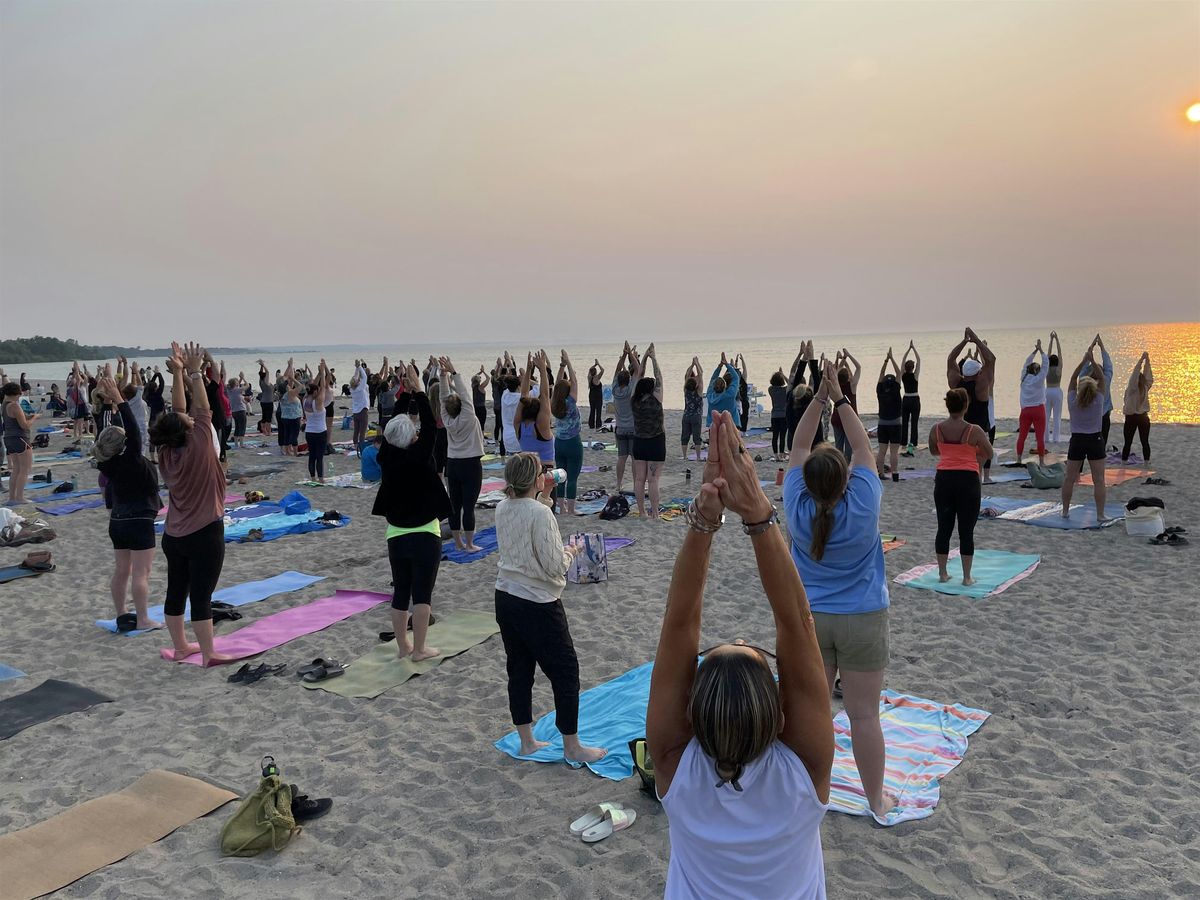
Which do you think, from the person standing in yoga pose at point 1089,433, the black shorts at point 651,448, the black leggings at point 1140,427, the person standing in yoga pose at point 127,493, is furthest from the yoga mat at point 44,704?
the black leggings at point 1140,427

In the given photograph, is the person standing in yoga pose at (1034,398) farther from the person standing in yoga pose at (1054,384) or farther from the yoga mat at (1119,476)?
the person standing in yoga pose at (1054,384)

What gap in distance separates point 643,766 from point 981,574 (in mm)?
5150

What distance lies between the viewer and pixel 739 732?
61.3 inches

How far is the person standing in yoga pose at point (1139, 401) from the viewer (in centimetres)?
1159

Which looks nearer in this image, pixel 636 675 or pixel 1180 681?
pixel 1180 681

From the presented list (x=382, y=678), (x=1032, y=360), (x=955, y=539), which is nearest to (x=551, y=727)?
(x=382, y=678)

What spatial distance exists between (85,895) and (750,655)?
3.53 metres

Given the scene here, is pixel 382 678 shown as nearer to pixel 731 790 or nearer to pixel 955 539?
pixel 731 790

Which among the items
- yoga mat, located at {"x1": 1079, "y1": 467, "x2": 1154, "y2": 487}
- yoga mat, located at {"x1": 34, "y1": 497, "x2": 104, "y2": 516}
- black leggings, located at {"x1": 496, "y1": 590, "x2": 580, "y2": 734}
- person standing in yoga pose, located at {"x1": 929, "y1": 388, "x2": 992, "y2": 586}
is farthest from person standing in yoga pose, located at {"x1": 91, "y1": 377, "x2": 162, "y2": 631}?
yoga mat, located at {"x1": 1079, "y1": 467, "x2": 1154, "y2": 487}

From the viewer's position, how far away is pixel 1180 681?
16.6 ft

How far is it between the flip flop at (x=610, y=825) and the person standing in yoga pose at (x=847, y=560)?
1.19 metres

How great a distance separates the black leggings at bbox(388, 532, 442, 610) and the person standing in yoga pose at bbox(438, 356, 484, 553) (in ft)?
7.86

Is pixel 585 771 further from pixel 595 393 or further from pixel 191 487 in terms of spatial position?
pixel 595 393

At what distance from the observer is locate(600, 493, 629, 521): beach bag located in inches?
422
